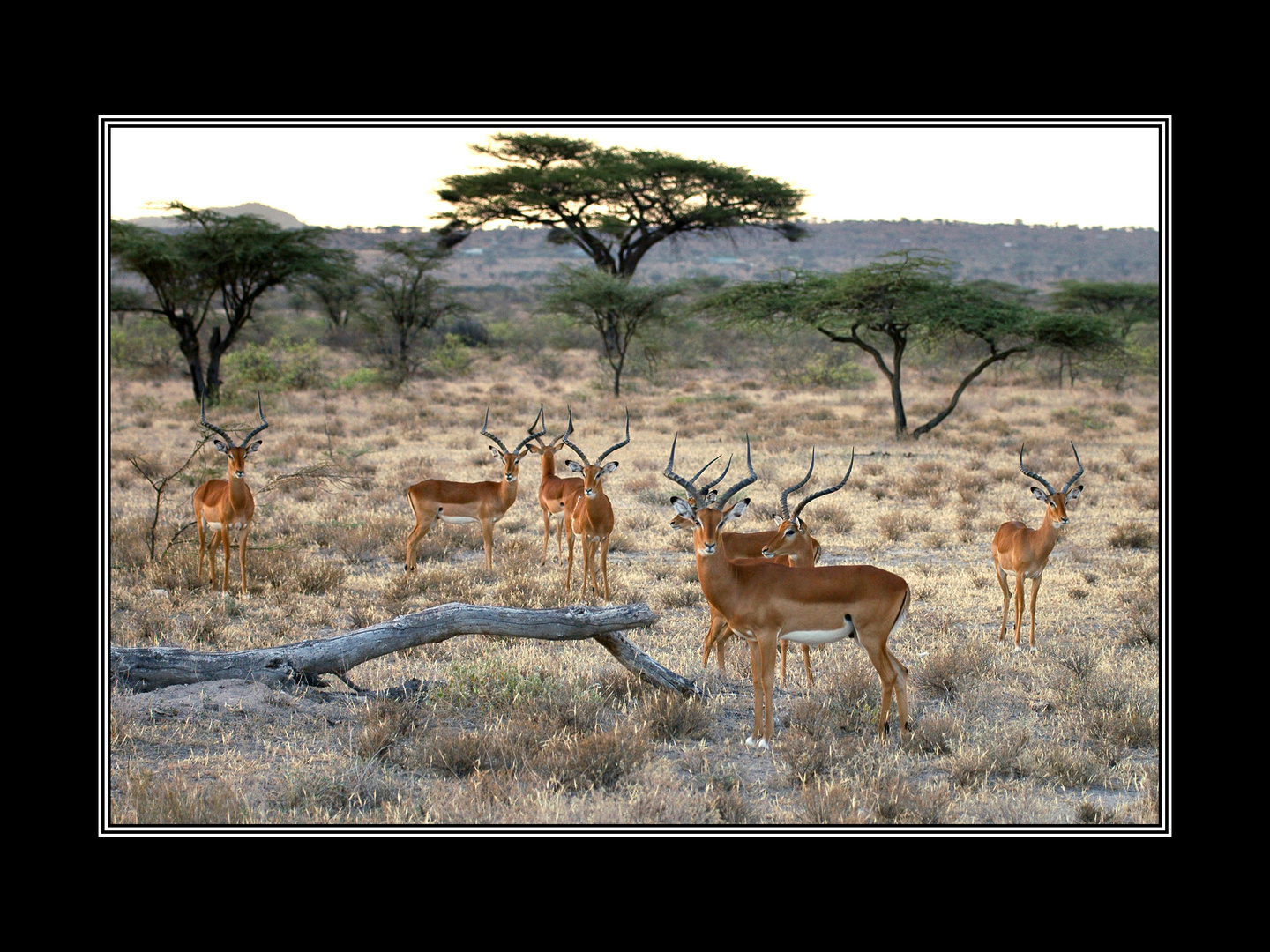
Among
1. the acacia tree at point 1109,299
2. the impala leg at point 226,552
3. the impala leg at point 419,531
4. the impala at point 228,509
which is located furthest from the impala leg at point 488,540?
the acacia tree at point 1109,299

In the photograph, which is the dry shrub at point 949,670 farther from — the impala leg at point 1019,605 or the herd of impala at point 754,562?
the impala leg at point 1019,605

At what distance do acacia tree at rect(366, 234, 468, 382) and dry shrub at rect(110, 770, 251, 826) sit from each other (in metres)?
31.6

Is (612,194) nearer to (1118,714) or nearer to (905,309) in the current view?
(905,309)

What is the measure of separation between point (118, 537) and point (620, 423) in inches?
626

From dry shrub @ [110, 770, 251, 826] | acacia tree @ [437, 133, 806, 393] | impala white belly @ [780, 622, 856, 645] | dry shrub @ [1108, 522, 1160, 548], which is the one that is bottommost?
dry shrub @ [110, 770, 251, 826]

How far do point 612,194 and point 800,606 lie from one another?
38.3 metres

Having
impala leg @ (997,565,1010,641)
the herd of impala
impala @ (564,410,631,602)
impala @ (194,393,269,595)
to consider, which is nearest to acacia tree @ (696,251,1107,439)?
the herd of impala

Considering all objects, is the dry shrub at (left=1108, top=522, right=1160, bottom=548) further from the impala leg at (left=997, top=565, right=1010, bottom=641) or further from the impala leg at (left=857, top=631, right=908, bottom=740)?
the impala leg at (left=857, top=631, right=908, bottom=740)

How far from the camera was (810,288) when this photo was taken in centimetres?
2708

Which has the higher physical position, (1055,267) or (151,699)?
(1055,267)

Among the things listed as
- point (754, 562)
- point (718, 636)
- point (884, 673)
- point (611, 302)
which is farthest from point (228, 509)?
point (611, 302)

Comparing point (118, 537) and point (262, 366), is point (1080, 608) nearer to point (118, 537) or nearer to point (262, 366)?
point (118, 537)

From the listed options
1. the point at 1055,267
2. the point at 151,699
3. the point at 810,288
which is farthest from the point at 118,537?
the point at 1055,267

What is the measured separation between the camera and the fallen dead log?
6816mm
